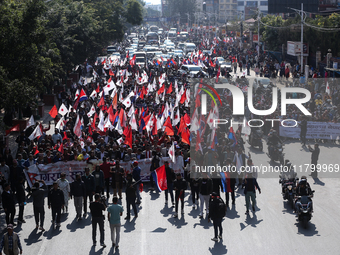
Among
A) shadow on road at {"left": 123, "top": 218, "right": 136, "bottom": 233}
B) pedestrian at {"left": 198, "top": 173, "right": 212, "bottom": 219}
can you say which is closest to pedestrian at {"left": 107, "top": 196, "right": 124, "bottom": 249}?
shadow on road at {"left": 123, "top": 218, "right": 136, "bottom": 233}

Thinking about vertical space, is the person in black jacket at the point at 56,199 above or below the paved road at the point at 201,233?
above

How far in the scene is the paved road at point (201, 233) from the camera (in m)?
12.3

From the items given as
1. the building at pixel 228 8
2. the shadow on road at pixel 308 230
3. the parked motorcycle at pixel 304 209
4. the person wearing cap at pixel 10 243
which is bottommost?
the building at pixel 228 8

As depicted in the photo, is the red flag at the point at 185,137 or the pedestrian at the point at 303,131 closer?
the red flag at the point at 185,137

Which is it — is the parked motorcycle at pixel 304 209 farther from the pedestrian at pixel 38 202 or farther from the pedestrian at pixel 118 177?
the pedestrian at pixel 38 202

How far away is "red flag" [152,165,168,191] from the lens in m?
14.9

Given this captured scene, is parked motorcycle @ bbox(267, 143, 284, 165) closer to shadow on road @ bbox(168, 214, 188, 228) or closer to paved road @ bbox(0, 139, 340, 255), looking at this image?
paved road @ bbox(0, 139, 340, 255)

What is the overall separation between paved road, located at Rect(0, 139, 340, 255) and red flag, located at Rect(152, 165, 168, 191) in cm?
74

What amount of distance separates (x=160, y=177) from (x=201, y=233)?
91.1 inches

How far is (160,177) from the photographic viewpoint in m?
14.9

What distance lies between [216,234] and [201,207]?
1.79 metres

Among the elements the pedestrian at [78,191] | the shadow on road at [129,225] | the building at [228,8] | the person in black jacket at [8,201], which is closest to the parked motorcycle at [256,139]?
the shadow on road at [129,225]

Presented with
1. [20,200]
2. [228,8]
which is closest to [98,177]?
[20,200]

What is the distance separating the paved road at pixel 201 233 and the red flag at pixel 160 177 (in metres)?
0.74
